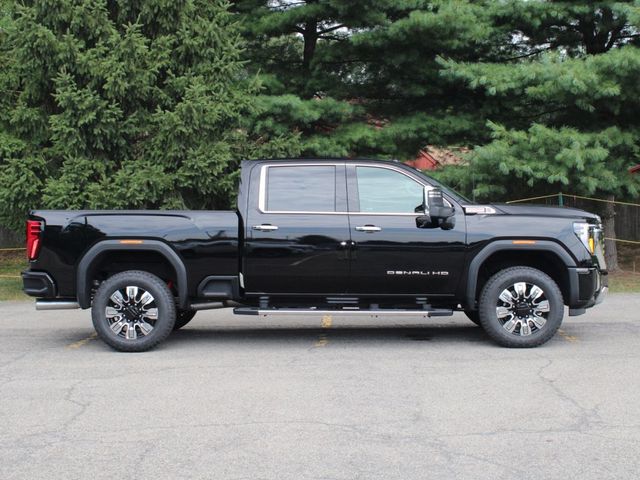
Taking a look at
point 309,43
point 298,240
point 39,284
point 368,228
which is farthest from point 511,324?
point 309,43

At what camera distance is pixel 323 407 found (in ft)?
19.4

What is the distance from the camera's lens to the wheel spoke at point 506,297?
26.6ft

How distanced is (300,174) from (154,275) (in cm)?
192

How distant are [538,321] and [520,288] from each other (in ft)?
1.30

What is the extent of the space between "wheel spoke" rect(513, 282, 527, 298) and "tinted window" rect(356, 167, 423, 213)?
1321mm

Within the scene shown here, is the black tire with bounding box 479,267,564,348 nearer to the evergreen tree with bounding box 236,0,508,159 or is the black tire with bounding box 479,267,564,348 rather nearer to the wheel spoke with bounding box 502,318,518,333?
the wheel spoke with bounding box 502,318,518,333

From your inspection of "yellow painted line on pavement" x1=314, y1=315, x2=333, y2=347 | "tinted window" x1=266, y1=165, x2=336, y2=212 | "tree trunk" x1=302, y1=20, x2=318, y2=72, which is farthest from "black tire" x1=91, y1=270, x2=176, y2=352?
"tree trunk" x1=302, y1=20, x2=318, y2=72

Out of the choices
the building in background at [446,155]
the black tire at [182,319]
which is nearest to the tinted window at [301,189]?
the black tire at [182,319]

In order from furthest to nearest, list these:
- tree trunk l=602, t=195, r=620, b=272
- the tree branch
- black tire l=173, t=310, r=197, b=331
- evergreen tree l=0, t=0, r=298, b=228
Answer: the tree branch → tree trunk l=602, t=195, r=620, b=272 → evergreen tree l=0, t=0, r=298, b=228 → black tire l=173, t=310, r=197, b=331

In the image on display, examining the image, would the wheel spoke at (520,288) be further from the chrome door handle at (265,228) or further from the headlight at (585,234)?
the chrome door handle at (265,228)

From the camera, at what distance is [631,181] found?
15.4m

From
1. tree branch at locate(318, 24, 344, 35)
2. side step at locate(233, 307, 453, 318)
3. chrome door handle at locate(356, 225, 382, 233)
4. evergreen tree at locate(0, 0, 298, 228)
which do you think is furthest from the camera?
tree branch at locate(318, 24, 344, 35)

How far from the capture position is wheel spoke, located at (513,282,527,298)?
811 cm

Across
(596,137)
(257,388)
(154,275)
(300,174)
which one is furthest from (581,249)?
(596,137)
